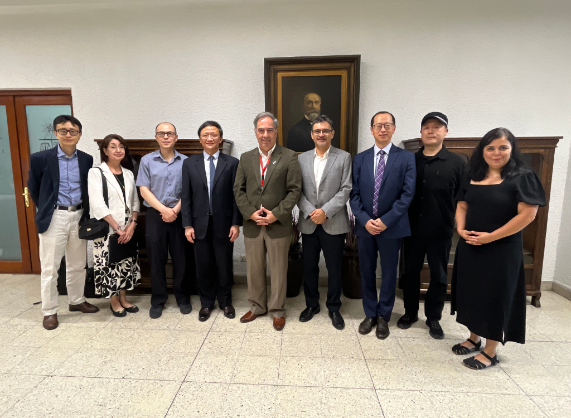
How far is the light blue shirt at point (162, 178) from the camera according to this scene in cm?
280

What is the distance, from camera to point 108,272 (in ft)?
9.30

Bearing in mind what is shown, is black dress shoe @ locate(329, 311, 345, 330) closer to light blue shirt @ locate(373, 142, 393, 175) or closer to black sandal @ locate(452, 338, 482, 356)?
black sandal @ locate(452, 338, 482, 356)

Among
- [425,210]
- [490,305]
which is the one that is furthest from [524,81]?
[490,305]

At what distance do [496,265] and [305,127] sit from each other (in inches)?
87.5

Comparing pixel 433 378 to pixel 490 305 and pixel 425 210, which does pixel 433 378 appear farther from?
pixel 425 210

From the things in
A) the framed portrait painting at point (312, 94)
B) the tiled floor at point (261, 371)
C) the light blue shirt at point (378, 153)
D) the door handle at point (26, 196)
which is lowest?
the tiled floor at point (261, 371)

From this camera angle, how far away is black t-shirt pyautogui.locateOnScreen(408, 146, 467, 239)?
238cm

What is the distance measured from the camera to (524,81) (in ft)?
10.8

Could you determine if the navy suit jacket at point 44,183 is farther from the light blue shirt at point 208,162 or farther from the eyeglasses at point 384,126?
the eyeglasses at point 384,126

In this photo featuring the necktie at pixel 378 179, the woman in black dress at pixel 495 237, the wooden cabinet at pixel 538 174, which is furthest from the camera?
the wooden cabinet at pixel 538 174

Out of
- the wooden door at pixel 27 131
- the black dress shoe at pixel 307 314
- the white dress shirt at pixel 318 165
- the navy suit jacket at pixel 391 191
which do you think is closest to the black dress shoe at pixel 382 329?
the black dress shoe at pixel 307 314

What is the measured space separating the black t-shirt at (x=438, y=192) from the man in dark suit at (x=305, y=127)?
1.33 m

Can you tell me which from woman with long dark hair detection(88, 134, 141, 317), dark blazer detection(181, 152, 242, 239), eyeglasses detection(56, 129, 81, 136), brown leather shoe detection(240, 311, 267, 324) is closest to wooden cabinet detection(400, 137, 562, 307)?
brown leather shoe detection(240, 311, 267, 324)

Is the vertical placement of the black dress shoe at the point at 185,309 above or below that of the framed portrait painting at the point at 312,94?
below
